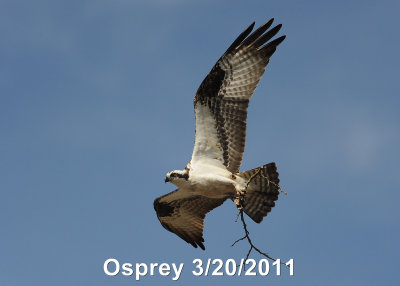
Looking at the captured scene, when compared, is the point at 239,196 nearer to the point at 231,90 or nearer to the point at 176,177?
the point at 176,177

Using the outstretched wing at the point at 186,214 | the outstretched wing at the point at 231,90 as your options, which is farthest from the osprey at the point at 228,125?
the outstretched wing at the point at 186,214

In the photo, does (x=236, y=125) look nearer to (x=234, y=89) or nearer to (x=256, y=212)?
(x=234, y=89)

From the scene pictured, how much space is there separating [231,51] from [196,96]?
94 cm

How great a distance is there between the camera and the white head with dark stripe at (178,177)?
10.1m

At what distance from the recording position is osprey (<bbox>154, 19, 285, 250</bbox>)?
1023 cm

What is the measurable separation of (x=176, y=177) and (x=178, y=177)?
33 mm

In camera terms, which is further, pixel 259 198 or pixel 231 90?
pixel 259 198

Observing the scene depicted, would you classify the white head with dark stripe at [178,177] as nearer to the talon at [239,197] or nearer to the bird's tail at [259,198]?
the talon at [239,197]

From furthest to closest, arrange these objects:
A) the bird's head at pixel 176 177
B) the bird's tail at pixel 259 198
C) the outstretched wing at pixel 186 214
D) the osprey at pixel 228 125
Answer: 1. the outstretched wing at pixel 186 214
2. the bird's tail at pixel 259 198
3. the osprey at pixel 228 125
4. the bird's head at pixel 176 177

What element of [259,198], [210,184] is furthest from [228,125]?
[259,198]

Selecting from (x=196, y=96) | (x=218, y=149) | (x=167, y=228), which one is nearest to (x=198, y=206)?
(x=167, y=228)

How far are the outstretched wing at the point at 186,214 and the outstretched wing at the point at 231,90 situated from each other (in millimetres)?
1292

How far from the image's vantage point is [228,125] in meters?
Result: 10.4

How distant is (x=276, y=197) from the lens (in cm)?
1059
